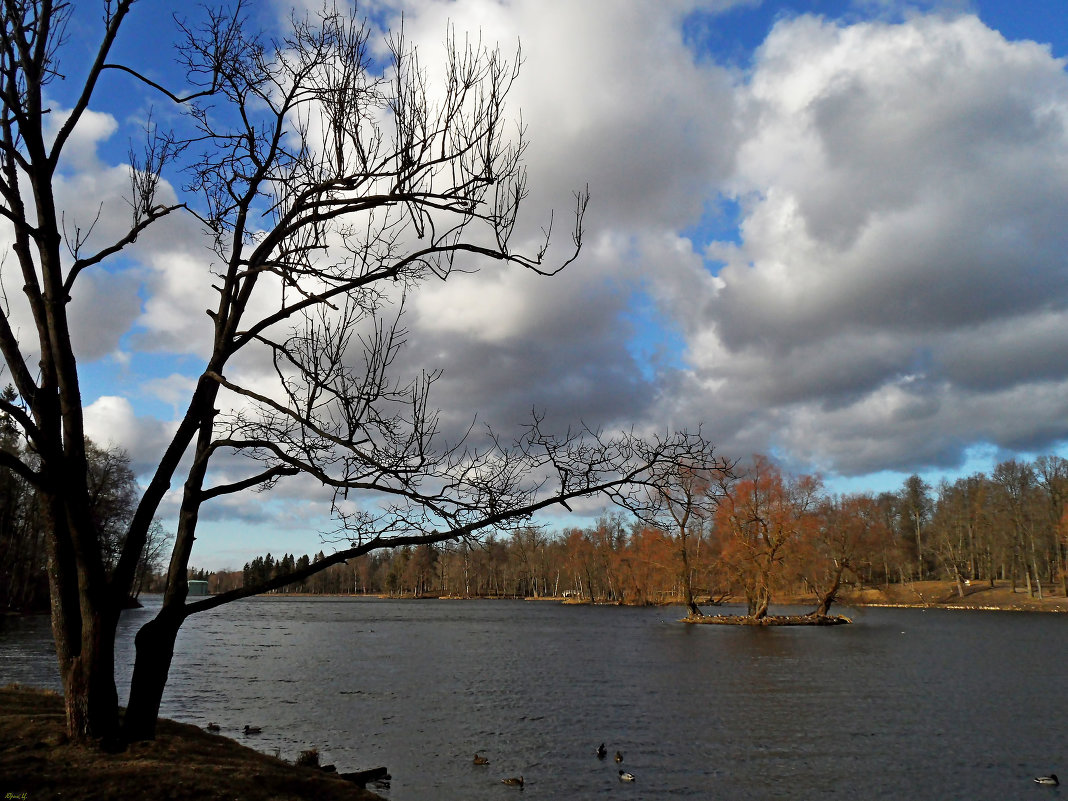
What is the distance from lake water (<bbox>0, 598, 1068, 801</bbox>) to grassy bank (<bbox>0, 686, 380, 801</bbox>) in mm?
5084

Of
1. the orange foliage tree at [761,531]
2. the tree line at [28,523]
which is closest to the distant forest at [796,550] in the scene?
the orange foliage tree at [761,531]

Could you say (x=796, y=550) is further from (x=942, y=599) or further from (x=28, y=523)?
(x=28, y=523)

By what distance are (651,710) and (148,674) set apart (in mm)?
17468

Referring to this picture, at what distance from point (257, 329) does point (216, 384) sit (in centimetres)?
82

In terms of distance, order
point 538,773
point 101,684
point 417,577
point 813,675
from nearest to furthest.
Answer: point 101,684 → point 538,773 → point 813,675 → point 417,577

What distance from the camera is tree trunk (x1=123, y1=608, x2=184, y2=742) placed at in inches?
328

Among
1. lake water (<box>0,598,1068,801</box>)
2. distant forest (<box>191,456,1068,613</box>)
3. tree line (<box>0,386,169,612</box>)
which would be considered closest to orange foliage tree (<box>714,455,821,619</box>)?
distant forest (<box>191,456,1068,613</box>)

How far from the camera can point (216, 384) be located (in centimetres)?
902

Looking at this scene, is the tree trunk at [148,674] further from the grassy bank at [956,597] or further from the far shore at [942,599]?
the grassy bank at [956,597]

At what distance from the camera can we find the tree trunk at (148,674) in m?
8.32

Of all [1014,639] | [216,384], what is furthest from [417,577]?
[216,384]

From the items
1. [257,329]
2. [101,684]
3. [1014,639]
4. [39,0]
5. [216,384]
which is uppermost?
[39,0]

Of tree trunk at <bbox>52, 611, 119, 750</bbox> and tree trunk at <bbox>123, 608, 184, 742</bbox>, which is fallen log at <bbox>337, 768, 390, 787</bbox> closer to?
tree trunk at <bbox>123, 608, 184, 742</bbox>

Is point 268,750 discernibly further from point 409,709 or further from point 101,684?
point 101,684
